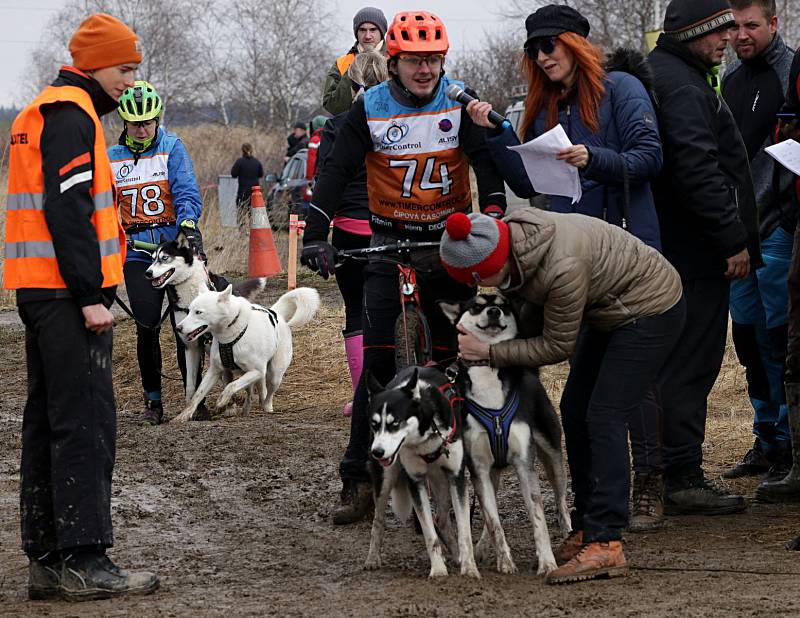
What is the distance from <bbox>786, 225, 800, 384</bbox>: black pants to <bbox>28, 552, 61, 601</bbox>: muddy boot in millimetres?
3436

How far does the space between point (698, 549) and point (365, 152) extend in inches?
89.9

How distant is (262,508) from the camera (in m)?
6.44

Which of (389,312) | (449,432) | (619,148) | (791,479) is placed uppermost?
(619,148)

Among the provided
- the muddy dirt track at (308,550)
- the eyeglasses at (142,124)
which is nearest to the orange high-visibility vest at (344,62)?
the eyeglasses at (142,124)

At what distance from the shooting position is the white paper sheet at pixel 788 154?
5504 mm

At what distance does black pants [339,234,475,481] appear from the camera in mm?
5703

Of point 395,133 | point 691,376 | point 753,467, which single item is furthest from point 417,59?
point 753,467

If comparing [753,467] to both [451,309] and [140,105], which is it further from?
[140,105]

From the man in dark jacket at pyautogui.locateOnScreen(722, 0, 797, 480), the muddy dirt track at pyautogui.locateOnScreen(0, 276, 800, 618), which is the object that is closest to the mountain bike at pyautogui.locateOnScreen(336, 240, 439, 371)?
the muddy dirt track at pyautogui.locateOnScreen(0, 276, 800, 618)

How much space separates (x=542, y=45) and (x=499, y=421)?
160 centimetres

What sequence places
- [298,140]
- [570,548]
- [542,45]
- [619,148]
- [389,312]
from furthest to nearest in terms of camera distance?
[298,140] < [389,312] < [619,148] < [542,45] < [570,548]

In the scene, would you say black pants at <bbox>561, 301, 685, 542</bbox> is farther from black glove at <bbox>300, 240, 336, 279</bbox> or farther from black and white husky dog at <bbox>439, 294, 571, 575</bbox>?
black glove at <bbox>300, 240, 336, 279</bbox>

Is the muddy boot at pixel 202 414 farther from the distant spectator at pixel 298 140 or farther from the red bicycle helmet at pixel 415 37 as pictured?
the distant spectator at pixel 298 140

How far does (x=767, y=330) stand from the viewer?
6785 mm
